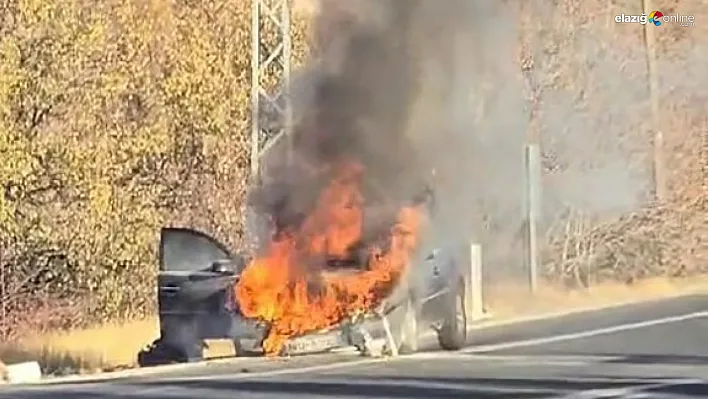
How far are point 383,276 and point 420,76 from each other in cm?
310

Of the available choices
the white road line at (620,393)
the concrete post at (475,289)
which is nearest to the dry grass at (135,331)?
the concrete post at (475,289)

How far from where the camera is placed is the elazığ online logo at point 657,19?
3591cm

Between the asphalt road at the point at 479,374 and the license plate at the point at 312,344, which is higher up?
the license plate at the point at 312,344

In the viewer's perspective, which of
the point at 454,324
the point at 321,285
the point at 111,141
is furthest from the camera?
the point at 111,141

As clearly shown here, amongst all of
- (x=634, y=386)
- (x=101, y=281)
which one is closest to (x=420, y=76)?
(x=634, y=386)

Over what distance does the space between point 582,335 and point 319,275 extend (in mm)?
4873

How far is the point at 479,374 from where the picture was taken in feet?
50.7

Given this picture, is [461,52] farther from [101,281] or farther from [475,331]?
[101,281]

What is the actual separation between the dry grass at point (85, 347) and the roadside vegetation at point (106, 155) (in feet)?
0.17

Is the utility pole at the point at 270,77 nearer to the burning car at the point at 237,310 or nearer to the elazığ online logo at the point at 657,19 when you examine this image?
the burning car at the point at 237,310

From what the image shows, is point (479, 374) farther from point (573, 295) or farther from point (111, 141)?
point (573, 295)

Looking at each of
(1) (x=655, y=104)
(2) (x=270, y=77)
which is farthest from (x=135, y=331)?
(1) (x=655, y=104)

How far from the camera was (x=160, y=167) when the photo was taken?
2964cm

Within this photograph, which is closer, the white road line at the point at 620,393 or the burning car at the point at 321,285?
the white road line at the point at 620,393
